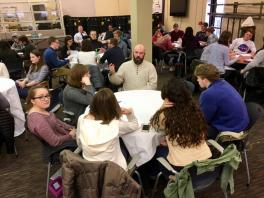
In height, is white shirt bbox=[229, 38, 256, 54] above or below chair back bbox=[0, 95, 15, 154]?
above

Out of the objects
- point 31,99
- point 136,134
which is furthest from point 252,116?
point 31,99

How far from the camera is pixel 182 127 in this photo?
1.78 m

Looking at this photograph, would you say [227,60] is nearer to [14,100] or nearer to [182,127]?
[182,127]

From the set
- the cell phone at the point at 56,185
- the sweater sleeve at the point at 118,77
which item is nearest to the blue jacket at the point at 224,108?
the sweater sleeve at the point at 118,77

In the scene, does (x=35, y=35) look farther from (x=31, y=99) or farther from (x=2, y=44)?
(x=31, y=99)

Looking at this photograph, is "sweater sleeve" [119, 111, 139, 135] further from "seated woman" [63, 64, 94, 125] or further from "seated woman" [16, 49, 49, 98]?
"seated woman" [16, 49, 49, 98]

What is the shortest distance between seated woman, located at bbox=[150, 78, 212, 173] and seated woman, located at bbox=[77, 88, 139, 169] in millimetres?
356

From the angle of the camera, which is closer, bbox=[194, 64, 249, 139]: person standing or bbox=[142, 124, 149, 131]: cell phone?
bbox=[142, 124, 149, 131]: cell phone

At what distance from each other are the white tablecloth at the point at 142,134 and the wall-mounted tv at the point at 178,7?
761cm

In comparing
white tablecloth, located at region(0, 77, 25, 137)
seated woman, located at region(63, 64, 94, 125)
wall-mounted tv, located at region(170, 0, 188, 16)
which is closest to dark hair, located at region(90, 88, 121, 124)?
seated woman, located at region(63, 64, 94, 125)

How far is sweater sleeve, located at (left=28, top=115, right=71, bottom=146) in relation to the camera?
2.03 meters

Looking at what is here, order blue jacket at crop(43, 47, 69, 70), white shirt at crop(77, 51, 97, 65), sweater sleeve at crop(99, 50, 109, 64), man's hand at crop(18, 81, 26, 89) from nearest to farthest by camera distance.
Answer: man's hand at crop(18, 81, 26, 89) < white shirt at crop(77, 51, 97, 65) < sweater sleeve at crop(99, 50, 109, 64) < blue jacket at crop(43, 47, 69, 70)

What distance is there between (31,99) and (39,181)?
945mm

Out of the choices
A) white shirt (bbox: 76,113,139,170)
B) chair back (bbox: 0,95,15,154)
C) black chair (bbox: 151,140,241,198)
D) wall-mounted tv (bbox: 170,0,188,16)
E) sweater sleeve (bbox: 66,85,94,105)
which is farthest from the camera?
wall-mounted tv (bbox: 170,0,188,16)
